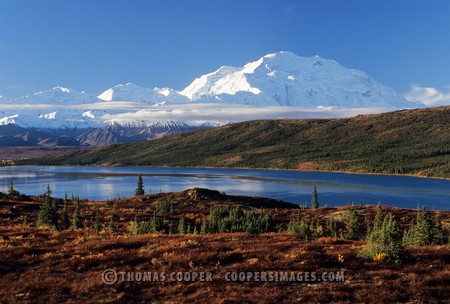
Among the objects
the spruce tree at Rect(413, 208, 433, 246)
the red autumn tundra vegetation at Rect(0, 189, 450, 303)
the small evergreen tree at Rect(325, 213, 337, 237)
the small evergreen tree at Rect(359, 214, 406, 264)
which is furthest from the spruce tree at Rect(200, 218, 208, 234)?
the small evergreen tree at Rect(359, 214, 406, 264)

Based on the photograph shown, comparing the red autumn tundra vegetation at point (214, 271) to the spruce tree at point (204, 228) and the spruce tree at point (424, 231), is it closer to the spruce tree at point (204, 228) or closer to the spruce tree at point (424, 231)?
the spruce tree at point (204, 228)

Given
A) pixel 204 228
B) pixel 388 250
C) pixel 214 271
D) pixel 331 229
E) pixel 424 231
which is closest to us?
pixel 214 271

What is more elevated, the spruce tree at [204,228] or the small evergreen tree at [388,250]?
the small evergreen tree at [388,250]

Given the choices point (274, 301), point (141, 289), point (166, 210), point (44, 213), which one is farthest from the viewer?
point (166, 210)

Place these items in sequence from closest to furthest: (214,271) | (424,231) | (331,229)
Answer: (214,271), (424,231), (331,229)

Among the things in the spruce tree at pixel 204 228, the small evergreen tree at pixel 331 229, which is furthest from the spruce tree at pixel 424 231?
the spruce tree at pixel 204 228

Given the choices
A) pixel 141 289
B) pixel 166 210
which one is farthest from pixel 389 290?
pixel 166 210

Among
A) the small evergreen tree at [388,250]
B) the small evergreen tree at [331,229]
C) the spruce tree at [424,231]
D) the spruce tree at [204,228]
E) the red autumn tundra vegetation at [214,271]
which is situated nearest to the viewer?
the red autumn tundra vegetation at [214,271]

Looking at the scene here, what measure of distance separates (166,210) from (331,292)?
76622mm

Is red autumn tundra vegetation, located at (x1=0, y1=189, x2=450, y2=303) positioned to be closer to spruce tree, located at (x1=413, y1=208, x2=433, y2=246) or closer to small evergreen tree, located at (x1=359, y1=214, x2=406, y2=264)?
small evergreen tree, located at (x1=359, y1=214, x2=406, y2=264)

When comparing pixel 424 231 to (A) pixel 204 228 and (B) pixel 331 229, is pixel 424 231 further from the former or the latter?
(A) pixel 204 228

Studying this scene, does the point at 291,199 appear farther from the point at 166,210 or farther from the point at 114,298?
the point at 114,298

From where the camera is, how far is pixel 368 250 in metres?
27.6

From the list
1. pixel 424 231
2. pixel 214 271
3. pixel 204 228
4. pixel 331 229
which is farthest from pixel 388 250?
pixel 331 229
